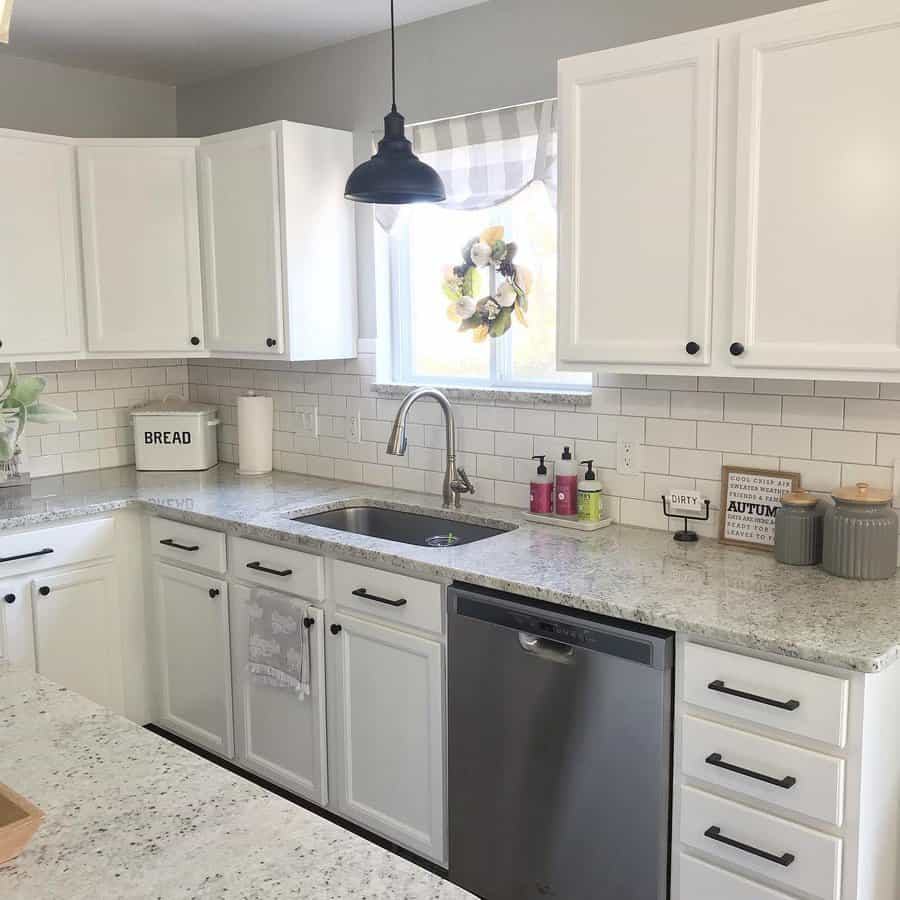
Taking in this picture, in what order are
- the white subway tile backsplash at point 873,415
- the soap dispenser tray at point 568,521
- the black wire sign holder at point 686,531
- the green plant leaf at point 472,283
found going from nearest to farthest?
1. the white subway tile backsplash at point 873,415
2. the black wire sign holder at point 686,531
3. the soap dispenser tray at point 568,521
4. the green plant leaf at point 472,283

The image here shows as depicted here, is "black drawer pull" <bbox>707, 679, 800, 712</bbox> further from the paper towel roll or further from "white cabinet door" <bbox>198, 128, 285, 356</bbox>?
the paper towel roll

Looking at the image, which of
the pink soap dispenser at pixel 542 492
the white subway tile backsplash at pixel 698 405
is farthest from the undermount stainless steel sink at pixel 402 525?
the white subway tile backsplash at pixel 698 405

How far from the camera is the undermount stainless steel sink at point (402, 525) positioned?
312 centimetres

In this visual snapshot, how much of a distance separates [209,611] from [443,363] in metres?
1.18

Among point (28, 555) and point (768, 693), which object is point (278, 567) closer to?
point (28, 555)

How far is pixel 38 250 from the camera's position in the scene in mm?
3541

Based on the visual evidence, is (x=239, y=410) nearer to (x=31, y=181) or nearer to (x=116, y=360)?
(x=116, y=360)

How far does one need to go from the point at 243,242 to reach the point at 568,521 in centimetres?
160

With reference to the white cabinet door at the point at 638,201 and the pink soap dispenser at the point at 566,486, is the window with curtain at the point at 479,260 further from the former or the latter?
the white cabinet door at the point at 638,201

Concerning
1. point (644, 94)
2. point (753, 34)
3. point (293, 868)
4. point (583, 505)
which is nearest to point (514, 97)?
point (644, 94)

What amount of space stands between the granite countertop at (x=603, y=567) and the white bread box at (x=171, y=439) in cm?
31

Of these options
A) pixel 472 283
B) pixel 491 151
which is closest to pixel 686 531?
pixel 472 283

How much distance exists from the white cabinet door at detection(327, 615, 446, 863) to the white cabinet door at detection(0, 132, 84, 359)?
5.45ft

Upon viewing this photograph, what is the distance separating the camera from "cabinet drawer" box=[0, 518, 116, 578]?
10.3 ft
